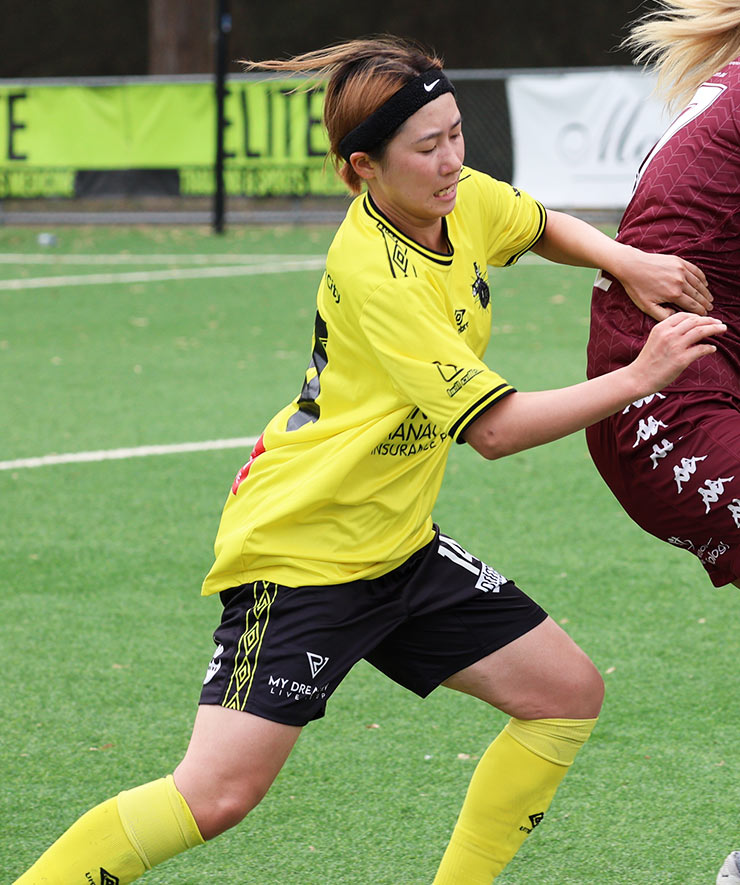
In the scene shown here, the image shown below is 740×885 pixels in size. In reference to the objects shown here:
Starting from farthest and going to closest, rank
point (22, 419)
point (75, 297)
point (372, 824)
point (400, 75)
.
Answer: point (75, 297) < point (22, 419) < point (372, 824) < point (400, 75)

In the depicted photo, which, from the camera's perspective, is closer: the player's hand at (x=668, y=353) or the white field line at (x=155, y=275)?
the player's hand at (x=668, y=353)

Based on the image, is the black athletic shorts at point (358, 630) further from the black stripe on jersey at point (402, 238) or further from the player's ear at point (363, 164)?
the player's ear at point (363, 164)

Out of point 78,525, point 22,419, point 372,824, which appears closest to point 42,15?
point 22,419

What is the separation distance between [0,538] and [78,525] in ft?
1.19

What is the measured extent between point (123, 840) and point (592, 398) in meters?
1.27

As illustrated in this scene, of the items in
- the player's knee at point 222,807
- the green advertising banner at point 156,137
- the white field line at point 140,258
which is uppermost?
the player's knee at point 222,807

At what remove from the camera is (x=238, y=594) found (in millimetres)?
3008

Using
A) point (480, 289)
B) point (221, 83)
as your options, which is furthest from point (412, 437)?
point (221, 83)

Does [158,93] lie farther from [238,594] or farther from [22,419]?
[238,594]

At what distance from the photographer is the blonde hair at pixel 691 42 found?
3135mm

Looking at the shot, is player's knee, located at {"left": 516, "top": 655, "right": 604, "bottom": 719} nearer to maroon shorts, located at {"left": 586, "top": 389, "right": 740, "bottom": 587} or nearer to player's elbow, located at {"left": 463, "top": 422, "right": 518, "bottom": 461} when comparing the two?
maroon shorts, located at {"left": 586, "top": 389, "right": 740, "bottom": 587}

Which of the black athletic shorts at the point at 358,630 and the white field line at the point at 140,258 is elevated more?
the black athletic shorts at the point at 358,630

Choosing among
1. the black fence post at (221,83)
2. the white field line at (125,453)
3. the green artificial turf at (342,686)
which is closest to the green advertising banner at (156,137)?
the black fence post at (221,83)

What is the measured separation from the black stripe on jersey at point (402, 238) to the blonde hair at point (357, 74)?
10 cm
